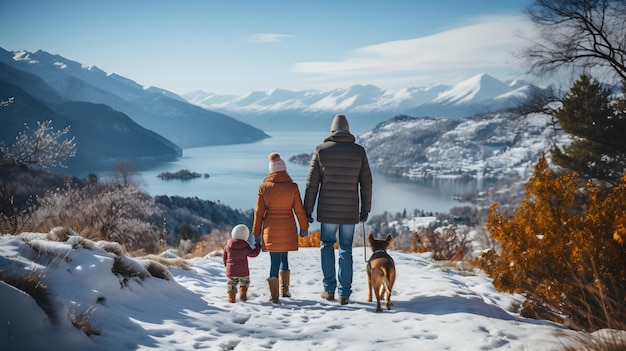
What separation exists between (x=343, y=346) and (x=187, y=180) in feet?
450

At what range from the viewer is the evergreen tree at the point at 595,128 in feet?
39.6

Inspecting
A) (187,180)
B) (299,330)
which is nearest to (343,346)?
(299,330)

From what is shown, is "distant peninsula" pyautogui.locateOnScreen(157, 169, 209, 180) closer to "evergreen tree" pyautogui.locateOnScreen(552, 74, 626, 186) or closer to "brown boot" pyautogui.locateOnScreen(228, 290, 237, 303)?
"evergreen tree" pyautogui.locateOnScreen(552, 74, 626, 186)

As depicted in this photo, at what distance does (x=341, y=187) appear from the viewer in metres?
4.91

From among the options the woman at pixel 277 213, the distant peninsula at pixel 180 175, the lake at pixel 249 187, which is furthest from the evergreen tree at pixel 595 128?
the distant peninsula at pixel 180 175

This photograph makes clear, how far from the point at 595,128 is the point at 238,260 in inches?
492

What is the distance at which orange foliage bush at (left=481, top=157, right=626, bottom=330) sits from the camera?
391cm

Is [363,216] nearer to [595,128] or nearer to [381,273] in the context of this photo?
[381,273]

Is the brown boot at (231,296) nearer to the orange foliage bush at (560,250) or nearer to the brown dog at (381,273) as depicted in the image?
the brown dog at (381,273)

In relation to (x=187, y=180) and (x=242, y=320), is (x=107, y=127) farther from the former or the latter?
(x=242, y=320)

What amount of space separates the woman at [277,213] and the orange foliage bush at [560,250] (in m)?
2.34

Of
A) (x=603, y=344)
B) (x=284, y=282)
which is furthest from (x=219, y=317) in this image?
(x=603, y=344)

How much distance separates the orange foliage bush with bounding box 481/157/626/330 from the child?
3020 mm

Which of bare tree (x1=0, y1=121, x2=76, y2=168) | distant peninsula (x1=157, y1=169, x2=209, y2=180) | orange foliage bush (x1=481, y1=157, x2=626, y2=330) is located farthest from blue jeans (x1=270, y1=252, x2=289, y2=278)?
distant peninsula (x1=157, y1=169, x2=209, y2=180)
